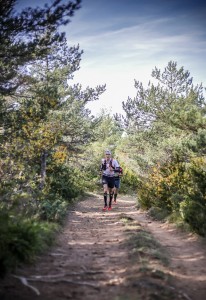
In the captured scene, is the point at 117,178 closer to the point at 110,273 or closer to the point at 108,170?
the point at 108,170

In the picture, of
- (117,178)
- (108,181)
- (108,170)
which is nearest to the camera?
(108,170)

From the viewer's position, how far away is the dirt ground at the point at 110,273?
11.8ft

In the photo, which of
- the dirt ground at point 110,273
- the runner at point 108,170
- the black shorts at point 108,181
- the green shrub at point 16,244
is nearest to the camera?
the dirt ground at point 110,273

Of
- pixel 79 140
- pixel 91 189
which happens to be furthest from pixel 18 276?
pixel 91 189

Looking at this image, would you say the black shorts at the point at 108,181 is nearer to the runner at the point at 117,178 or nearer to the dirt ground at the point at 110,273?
the runner at the point at 117,178

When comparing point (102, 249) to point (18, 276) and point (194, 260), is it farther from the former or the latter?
point (18, 276)

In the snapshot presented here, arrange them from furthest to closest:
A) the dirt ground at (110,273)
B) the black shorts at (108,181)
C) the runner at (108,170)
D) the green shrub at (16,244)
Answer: the black shorts at (108,181) → the runner at (108,170) → the green shrub at (16,244) → the dirt ground at (110,273)

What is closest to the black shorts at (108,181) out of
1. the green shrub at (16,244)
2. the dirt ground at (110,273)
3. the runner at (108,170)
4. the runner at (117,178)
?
the runner at (108,170)

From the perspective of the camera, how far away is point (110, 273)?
4414mm

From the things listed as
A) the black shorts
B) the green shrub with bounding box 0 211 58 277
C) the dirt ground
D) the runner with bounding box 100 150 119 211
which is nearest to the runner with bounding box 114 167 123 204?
the runner with bounding box 100 150 119 211

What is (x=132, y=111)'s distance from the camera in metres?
25.2

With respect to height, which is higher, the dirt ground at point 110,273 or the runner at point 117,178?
the runner at point 117,178

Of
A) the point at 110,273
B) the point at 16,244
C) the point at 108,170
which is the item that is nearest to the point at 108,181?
the point at 108,170

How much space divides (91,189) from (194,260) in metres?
19.8
